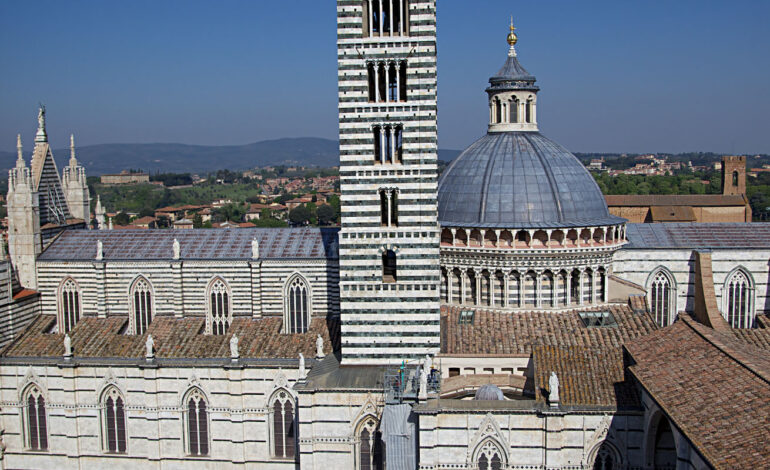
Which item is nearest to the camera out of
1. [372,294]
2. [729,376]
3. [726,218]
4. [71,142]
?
[729,376]

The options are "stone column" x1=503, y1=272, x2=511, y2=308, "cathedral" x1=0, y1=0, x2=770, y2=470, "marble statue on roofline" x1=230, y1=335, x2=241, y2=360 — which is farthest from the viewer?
"stone column" x1=503, y1=272, x2=511, y2=308

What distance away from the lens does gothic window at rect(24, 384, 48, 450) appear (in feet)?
104

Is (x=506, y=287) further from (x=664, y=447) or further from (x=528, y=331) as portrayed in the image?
(x=664, y=447)

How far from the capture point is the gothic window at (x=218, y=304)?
33.8m

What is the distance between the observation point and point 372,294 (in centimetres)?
2703

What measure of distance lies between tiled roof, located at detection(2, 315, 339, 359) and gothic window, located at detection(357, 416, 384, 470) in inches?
221

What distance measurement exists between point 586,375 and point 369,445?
7.34m

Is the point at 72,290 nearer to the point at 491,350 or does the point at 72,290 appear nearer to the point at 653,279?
the point at 491,350

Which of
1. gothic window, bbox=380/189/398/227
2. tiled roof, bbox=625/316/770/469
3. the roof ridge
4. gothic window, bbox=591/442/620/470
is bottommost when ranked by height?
gothic window, bbox=591/442/620/470

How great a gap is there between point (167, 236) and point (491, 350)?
52.3 feet

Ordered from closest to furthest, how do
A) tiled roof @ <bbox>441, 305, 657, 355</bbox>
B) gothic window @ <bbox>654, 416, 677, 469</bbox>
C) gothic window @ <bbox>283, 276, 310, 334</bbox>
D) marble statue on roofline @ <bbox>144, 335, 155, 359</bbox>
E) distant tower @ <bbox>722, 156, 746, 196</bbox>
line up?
gothic window @ <bbox>654, 416, 677, 469</bbox>
tiled roof @ <bbox>441, 305, 657, 355</bbox>
marble statue on roofline @ <bbox>144, 335, 155, 359</bbox>
gothic window @ <bbox>283, 276, 310, 334</bbox>
distant tower @ <bbox>722, 156, 746, 196</bbox>

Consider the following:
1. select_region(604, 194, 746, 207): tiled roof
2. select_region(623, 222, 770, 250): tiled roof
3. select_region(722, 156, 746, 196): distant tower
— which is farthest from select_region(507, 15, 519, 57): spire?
select_region(722, 156, 746, 196): distant tower

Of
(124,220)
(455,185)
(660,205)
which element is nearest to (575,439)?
(455,185)

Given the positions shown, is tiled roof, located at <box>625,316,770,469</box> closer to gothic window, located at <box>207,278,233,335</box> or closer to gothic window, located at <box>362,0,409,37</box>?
gothic window, located at <box>362,0,409,37</box>
